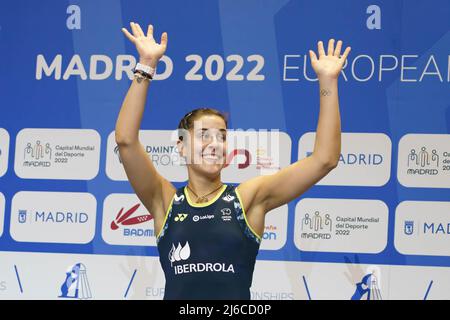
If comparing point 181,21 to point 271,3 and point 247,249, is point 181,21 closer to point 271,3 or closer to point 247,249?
point 271,3

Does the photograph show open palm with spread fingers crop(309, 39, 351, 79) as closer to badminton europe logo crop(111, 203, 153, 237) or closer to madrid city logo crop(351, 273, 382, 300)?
madrid city logo crop(351, 273, 382, 300)

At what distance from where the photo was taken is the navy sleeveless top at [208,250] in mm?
2654

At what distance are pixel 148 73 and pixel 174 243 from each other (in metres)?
0.61

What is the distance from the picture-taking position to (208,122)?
109 inches

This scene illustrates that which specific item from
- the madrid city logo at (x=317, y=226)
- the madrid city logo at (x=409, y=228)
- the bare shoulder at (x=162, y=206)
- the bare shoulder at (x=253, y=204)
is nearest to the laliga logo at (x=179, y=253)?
the bare shoulder at (x=162, y=206)

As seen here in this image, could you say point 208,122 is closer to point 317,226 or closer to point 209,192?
point 209,192

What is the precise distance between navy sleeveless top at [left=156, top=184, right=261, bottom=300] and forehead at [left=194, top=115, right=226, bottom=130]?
0.27 m

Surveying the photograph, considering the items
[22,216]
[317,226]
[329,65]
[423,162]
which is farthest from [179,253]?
[22,216]

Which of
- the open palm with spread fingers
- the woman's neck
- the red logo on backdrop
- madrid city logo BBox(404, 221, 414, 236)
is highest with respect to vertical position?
the open palm with spread fingers

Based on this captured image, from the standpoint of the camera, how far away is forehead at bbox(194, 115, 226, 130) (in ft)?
9.07

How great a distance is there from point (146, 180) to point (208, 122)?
309mm

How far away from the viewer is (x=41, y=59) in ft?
17.0

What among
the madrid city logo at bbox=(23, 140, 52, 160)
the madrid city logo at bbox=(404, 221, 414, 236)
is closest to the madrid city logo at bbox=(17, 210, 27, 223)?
Result: the madrid city logo at bbox=(23, 140, 52, 160)
